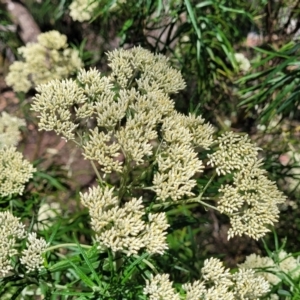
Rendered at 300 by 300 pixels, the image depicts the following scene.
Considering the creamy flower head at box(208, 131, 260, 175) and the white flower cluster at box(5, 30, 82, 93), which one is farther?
the white flower cluster at box(5, 30, 82, 93)

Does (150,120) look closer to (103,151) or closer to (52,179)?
(103,151)

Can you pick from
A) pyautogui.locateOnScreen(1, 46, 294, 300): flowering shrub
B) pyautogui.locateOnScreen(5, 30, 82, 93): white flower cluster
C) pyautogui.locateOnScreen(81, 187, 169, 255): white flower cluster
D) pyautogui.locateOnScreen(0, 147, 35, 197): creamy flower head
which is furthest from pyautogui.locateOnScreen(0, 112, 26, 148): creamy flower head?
pyautogui.locateOnScreen(81, 187, 169, 255): white flower cluster

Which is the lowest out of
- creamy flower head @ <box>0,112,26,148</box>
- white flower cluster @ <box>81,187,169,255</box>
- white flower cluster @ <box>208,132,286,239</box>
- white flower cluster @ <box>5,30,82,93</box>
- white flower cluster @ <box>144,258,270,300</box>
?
creamy flower head @ <box>0,112,26,148</box>

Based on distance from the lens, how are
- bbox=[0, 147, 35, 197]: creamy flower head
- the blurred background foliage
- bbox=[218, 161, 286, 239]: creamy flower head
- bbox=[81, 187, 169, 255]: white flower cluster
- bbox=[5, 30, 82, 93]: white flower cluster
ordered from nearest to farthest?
bbox=[81, 187, 169, 255]: white flower cluster, bbox=[218, 161, 286, 239]: creamy flower head, bbox=[0, 147, 35, 197]: creamy flower head, the blurred background foliage, bbox=[5, 30, 82, 93]: white flower cluster

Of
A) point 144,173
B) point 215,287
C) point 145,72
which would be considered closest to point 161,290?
point 215,287

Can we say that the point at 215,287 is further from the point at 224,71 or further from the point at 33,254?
the point at 224,71

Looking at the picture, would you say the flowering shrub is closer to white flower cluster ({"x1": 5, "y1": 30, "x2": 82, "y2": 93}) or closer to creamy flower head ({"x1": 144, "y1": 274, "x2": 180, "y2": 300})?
creamy flower head ({"x1": 144, "y1": 274, "x2": 180, "y2": 300})

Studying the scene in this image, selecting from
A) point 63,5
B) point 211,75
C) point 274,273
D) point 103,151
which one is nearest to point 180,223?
point 274,273

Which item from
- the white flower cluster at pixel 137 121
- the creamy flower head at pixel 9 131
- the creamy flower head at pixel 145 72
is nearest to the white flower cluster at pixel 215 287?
the white flower cluster at pixel 137 121
